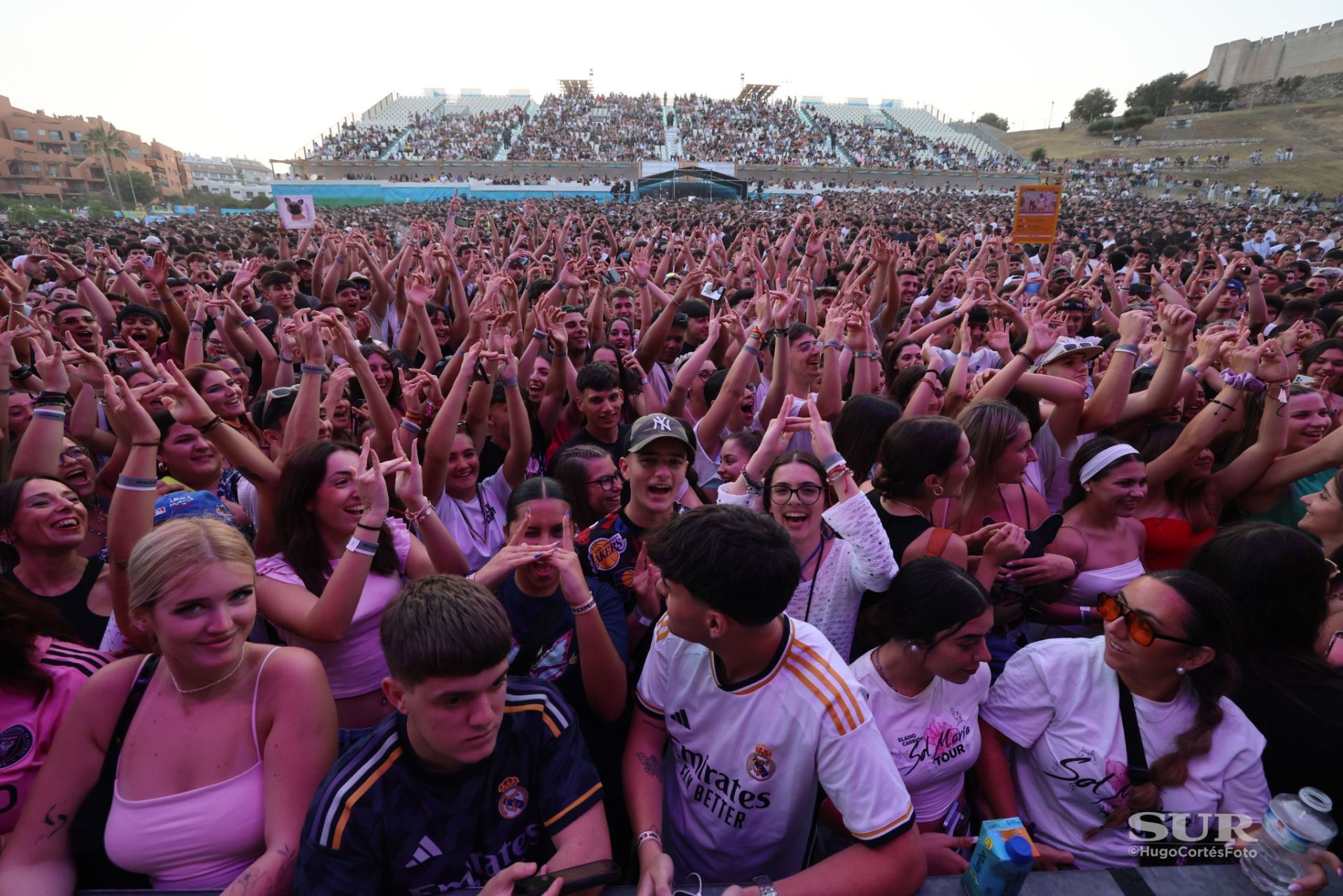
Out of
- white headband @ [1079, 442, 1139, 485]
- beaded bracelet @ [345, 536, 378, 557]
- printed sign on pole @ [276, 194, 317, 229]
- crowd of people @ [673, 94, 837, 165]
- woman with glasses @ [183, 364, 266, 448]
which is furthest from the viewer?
crowd of people @ [673, 94, 837, 165]

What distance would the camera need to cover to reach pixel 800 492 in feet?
7.97

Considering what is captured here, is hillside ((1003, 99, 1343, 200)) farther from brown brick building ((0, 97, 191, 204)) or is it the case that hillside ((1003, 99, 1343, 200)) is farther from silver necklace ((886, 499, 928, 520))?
brown brick building ((0, 97, 191, 204))

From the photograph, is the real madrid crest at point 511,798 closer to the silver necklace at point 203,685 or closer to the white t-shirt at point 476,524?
the silver necklace at point 203,685

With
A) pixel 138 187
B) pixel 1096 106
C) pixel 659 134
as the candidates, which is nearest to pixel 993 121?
pixel 1096 106

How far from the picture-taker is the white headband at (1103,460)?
288cm

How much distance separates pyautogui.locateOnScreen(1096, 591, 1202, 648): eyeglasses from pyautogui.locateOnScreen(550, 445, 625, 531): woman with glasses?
1934mm

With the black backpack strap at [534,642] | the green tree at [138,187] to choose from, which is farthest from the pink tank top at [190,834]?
the green tree at [138,187]

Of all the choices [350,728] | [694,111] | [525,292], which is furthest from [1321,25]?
[350,728]

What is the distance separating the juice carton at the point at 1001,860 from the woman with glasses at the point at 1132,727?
0.65m

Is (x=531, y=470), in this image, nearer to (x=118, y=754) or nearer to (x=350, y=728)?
(x=350, y=728)

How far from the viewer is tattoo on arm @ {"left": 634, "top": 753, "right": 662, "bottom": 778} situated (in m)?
1.97

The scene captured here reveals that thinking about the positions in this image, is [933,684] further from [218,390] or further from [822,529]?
[218,390]

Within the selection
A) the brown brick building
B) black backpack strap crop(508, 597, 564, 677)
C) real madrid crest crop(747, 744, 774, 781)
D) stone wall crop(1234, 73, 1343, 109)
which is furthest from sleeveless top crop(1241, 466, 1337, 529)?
stone wall crop(1234, 73, 1343, 109)

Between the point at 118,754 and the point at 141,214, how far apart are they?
44657 millimetres
